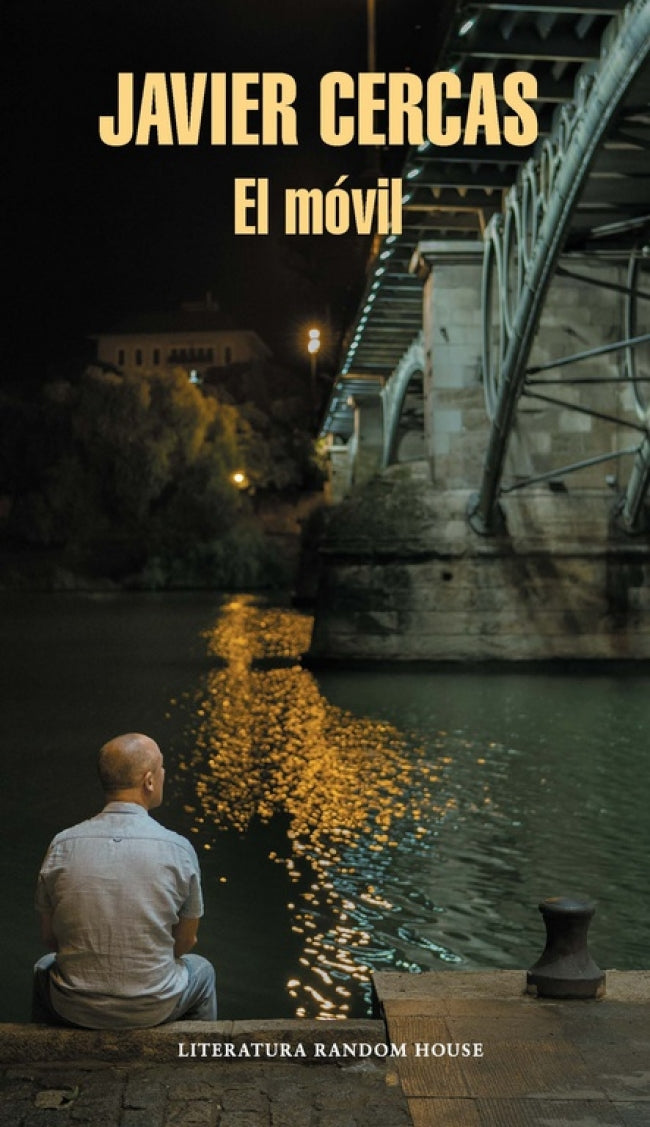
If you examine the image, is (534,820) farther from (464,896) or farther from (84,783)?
(84,783)

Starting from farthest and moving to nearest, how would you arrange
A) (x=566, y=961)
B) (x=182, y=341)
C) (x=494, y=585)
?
(x=182, y=341)
(x=494, y=585)
(x=566, y=961)

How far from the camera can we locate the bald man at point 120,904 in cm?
392

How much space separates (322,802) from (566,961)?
592cm

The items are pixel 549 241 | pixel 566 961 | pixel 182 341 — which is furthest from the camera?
pixel 182 341

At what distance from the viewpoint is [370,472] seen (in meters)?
41.5

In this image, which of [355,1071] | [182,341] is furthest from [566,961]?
[182,341]

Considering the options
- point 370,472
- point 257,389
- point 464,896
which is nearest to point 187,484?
point 370,472

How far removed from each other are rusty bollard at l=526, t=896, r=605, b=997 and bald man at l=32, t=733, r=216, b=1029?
1.14 meters

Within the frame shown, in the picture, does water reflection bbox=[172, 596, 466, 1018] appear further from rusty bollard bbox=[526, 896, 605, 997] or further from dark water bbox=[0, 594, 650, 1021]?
rusty bollard bbox=[526, 896, 605, 997]

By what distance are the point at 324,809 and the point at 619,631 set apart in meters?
10.1

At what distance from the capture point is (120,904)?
3.92 metres

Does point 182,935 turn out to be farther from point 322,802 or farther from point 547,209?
point 547,209

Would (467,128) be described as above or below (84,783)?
above

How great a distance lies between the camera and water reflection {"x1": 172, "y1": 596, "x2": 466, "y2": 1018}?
6.71 meters
